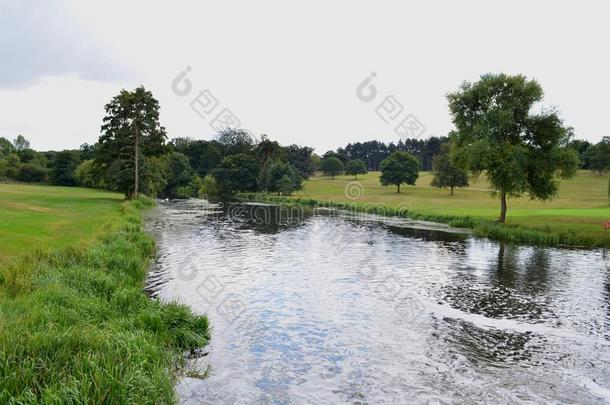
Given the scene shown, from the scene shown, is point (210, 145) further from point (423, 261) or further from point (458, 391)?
point (458, 391)

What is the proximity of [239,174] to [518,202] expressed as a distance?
6868cm

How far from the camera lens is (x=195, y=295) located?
61.1 ft

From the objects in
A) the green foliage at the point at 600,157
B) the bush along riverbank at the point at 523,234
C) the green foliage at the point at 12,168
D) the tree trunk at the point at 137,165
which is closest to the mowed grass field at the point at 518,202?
the bush along riverbank at the point at 523,234

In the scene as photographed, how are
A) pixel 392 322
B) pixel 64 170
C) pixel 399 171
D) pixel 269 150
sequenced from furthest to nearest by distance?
pixel 269 150, pixel 64 170, pixel 399 171, pixel 392 322

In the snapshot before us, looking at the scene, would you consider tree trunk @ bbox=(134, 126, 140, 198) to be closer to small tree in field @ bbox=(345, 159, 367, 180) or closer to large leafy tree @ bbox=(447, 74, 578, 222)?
large leafy tree @ bbox=(447, 74, 578, 222)

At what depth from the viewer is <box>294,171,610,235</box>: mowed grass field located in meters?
44.0

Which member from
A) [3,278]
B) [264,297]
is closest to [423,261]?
[264,297]

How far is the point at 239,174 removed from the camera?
11719 centimetres

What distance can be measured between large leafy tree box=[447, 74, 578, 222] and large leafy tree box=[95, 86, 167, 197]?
145 ft

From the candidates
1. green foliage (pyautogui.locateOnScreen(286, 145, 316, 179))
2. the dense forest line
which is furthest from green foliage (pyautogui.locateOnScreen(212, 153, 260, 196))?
green foliage (pyautogui.locateOnScreen(286, 145, 316, 179))

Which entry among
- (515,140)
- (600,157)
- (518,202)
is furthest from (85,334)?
(600,157)

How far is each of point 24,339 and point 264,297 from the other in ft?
35.6

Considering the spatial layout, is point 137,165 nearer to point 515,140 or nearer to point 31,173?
point 515,140

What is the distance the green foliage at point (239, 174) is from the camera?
117250 millimetres
